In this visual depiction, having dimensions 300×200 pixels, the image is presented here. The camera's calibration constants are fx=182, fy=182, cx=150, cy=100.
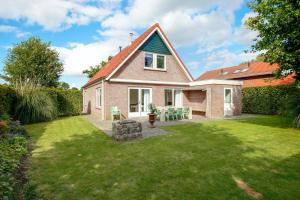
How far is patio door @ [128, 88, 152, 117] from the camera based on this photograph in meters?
14.9

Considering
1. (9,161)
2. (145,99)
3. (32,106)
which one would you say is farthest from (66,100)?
(9,161)

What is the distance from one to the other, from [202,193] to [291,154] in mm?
4075

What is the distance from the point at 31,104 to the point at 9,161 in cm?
934

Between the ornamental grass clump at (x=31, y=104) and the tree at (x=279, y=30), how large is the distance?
1388 cm

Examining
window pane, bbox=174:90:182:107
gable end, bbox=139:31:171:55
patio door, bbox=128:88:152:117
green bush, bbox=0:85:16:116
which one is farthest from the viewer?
window pane, bbox=174:90:182:107

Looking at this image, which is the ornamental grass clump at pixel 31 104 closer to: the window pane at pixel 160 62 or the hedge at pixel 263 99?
the window pane at pixel 160 62

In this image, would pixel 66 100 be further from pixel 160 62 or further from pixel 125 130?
pixel 125 130

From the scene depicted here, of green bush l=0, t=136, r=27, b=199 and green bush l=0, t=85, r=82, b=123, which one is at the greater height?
green bush l=0, t=85, r=82, b=123

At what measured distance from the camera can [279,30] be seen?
28.8ft

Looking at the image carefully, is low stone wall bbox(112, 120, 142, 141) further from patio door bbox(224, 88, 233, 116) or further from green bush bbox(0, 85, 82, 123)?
patio door bbox(224, 88, 233, 116)

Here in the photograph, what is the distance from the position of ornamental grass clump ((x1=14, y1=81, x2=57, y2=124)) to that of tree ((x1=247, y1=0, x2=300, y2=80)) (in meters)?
13.9

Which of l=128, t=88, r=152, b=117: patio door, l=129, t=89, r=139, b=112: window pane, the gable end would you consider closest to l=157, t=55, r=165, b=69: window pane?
the gable end

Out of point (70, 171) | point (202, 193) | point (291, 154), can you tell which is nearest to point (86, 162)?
point (70, 171)

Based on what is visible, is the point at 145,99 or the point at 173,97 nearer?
the point at 145,99
